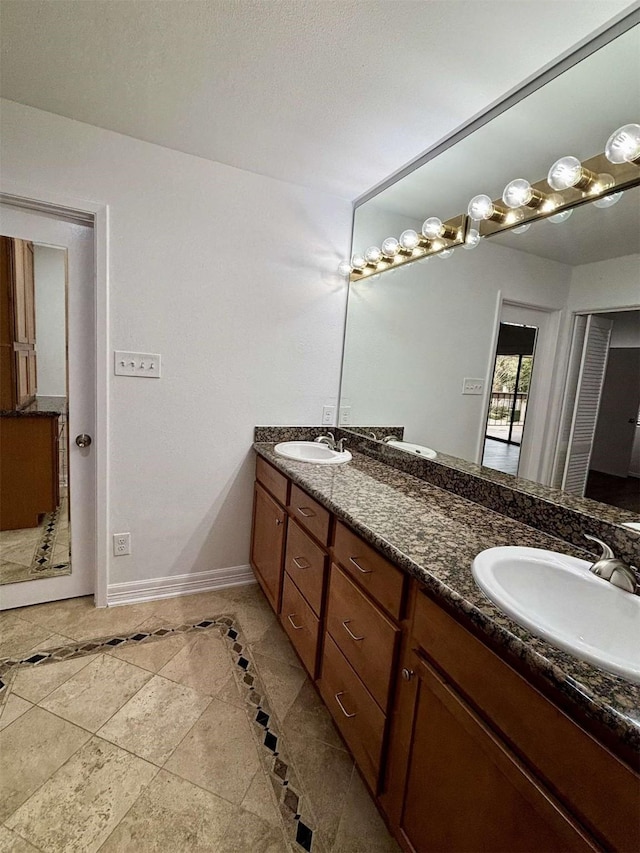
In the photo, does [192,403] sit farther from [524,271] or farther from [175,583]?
[524,271]

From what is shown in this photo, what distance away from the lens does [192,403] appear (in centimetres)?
213

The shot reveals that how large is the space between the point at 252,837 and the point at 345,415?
1.85 metres

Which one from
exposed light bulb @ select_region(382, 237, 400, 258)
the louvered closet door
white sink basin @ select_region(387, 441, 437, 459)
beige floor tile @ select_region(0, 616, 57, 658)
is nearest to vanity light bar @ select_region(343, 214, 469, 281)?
exposed light bulb @ select_region(382, 237, 400, 258)

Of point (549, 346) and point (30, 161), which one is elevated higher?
point (30, 161)

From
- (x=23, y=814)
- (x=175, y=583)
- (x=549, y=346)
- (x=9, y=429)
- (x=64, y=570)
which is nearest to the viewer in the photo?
(x=23, y=814)

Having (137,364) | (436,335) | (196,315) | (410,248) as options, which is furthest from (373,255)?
(137,364)

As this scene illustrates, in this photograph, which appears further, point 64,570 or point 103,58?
point 64,570

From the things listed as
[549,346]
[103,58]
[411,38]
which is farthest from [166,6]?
[549,346]

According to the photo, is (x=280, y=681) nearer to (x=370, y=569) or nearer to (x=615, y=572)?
(x=370, y=569)

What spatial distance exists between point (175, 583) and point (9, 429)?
1148 millimetres

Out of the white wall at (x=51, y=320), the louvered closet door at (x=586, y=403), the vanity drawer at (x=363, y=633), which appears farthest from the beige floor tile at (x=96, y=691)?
the louvered closet door at (x=586, y=403)

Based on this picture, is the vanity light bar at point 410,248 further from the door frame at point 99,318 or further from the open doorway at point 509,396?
the door frame at point 99,318

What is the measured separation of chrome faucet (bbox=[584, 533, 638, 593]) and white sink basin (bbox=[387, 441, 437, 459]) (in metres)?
0.88

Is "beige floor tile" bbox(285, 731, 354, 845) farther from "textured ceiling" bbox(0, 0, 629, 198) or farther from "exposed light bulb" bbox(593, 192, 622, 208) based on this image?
"textured ceiling" bbox(0, 0, 629, 198)
